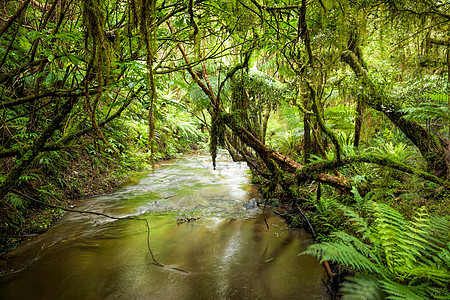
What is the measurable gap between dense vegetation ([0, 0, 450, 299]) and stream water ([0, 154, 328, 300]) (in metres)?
0.46

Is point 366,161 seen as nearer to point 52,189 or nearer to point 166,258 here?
point 166,258

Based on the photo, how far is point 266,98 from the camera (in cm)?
423

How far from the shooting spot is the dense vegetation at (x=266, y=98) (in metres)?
1.86

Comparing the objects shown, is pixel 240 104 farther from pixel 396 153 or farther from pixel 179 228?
pixel 396 153

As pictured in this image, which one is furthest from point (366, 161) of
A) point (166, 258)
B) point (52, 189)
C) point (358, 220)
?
point (52, 189)

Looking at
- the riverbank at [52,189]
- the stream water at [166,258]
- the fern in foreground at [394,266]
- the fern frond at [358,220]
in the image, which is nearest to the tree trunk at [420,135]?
the fern in foreground at [394,266]

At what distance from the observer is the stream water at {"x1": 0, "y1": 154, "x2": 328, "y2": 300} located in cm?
227

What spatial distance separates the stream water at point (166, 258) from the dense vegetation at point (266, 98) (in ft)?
1.51

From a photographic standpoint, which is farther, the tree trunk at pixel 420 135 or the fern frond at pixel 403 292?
the tree trunk at pixel 420 135

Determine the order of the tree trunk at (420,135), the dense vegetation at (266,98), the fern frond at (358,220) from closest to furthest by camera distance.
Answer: the dense vegetation at (266,98)
the fern frond at (358,220)
the tree trunk at (420,135)

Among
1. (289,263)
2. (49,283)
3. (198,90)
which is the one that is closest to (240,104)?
(198,90)

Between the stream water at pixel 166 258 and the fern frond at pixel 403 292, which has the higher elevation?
the fern frond at pixel 403 292

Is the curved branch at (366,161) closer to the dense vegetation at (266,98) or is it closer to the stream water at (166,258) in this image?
the dense vegetation at (266,98)

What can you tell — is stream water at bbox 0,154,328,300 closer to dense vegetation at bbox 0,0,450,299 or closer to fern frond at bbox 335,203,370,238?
dense vegetation at bbox 0,0,450,299
